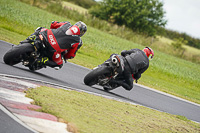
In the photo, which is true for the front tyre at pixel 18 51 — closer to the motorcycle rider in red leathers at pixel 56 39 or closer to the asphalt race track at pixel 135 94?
the motorcycle rider in red leathers at pixel 56 39

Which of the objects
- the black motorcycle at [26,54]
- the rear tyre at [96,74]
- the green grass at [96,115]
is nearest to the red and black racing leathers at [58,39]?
the black motorcycle at [26,54]

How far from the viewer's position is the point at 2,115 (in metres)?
4.62

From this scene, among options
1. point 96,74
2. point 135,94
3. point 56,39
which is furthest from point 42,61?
point 135,94

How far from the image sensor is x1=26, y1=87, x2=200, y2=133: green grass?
5.23 metres

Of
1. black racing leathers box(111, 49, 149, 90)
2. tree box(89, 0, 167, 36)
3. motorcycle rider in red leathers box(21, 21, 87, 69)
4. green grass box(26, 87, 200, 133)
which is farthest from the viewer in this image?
tree box(89, 0, 167, 36)

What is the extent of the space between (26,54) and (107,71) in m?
2.16

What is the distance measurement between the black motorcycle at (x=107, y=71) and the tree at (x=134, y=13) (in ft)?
150

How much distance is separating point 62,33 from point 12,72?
1612 mm

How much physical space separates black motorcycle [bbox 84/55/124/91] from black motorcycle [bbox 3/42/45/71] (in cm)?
149

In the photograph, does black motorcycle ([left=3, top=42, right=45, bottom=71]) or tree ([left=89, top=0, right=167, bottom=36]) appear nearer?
black motorcycle ([left=3, top=42, right=45, bottom=71])

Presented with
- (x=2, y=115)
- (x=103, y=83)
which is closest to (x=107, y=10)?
(x=103, y=83)

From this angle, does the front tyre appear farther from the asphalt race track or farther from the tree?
the tree

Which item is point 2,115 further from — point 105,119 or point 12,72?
point 12,72

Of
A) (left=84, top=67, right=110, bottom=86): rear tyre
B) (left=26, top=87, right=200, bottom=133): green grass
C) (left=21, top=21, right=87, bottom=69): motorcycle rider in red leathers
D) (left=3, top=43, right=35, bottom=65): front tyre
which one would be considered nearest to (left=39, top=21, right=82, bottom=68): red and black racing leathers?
(left=21, top=21, right=87, bottom=69): motorcycle rider in red leathers
